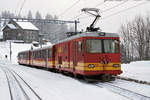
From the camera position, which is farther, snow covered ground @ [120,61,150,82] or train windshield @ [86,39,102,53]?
snow covered ground @ [120,61,150,82]

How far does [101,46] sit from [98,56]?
0.65m

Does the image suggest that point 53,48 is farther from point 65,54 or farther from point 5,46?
point 5,46

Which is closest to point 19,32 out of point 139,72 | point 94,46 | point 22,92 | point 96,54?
point 139,72

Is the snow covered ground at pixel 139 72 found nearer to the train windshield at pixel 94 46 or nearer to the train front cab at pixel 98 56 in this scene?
the train front cab at pixel 98 56

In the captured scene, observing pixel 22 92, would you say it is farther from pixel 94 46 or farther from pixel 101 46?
pixel 101 46

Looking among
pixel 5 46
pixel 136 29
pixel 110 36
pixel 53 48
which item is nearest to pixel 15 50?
pixel 5 46

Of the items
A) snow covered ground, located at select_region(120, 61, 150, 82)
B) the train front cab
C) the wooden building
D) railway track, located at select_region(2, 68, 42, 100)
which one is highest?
the wooden building

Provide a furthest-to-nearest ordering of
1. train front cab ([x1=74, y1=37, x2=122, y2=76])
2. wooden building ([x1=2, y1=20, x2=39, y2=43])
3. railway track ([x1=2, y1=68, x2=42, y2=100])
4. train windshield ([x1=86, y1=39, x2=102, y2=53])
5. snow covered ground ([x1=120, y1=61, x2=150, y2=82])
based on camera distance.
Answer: wooden building ([x1=2, y1=20, x2=39, y2=43]) < snow covered ground ([x1=120, y1=61, x2=150, y2=82]) < train windshield ([x1=86, y1=39, x2=102, y2=53]) < train front cab ([x1=74, y1=37, x2=122, y2=76]) < railway track ([x1=2, y1=68, x2=42, y2=100])

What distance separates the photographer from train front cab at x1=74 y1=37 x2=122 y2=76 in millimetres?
13406

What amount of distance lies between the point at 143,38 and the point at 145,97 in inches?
1344

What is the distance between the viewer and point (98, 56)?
1359cm

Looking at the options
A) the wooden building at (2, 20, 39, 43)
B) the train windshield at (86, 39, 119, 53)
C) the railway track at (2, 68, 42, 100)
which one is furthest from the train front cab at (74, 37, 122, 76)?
the wooden building at (2, 20, 39, 43)

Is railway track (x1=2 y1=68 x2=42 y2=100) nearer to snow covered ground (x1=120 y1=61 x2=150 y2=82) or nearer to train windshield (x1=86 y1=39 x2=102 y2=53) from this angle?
train windshield (x1=86 y1=39 x2=102 y2=53)

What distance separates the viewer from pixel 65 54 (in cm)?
1748
